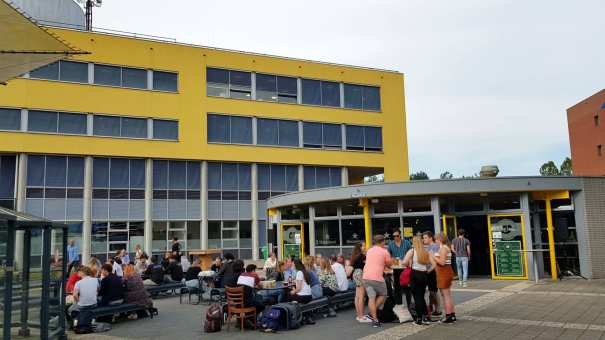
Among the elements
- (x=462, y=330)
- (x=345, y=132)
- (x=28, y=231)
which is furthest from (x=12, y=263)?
(x=345, y=132)

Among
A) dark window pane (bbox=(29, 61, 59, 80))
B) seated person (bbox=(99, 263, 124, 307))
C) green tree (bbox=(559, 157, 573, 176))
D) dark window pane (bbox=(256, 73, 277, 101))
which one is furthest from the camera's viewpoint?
green tree (bbox=(559, 157, 573, 176))

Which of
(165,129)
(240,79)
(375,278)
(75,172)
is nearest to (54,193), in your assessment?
(75,172)

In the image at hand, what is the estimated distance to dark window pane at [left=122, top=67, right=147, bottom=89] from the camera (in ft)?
97.4

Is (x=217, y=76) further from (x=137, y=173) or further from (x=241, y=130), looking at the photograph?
(x=137, y=173)

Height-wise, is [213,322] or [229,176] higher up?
[229,176]

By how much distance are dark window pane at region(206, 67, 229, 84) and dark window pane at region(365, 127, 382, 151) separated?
33.0 ft

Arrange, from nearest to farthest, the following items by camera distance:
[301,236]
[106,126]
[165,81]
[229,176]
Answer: [301,236] < [106,126] < [165,81] < [229,176]

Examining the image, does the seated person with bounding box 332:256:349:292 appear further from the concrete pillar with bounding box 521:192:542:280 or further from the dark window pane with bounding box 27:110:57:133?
the dark window pane with bounding box 27:110:57:133

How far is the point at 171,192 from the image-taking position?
30.2 m

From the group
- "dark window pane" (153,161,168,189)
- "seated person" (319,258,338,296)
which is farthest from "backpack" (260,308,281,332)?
"dark window pane" (153,161,168,189)

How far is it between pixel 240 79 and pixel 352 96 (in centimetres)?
785

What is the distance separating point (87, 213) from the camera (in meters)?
27.8

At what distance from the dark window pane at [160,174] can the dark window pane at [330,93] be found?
11.2m

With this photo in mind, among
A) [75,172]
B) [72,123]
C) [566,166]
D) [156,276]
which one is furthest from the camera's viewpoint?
[566,166]
